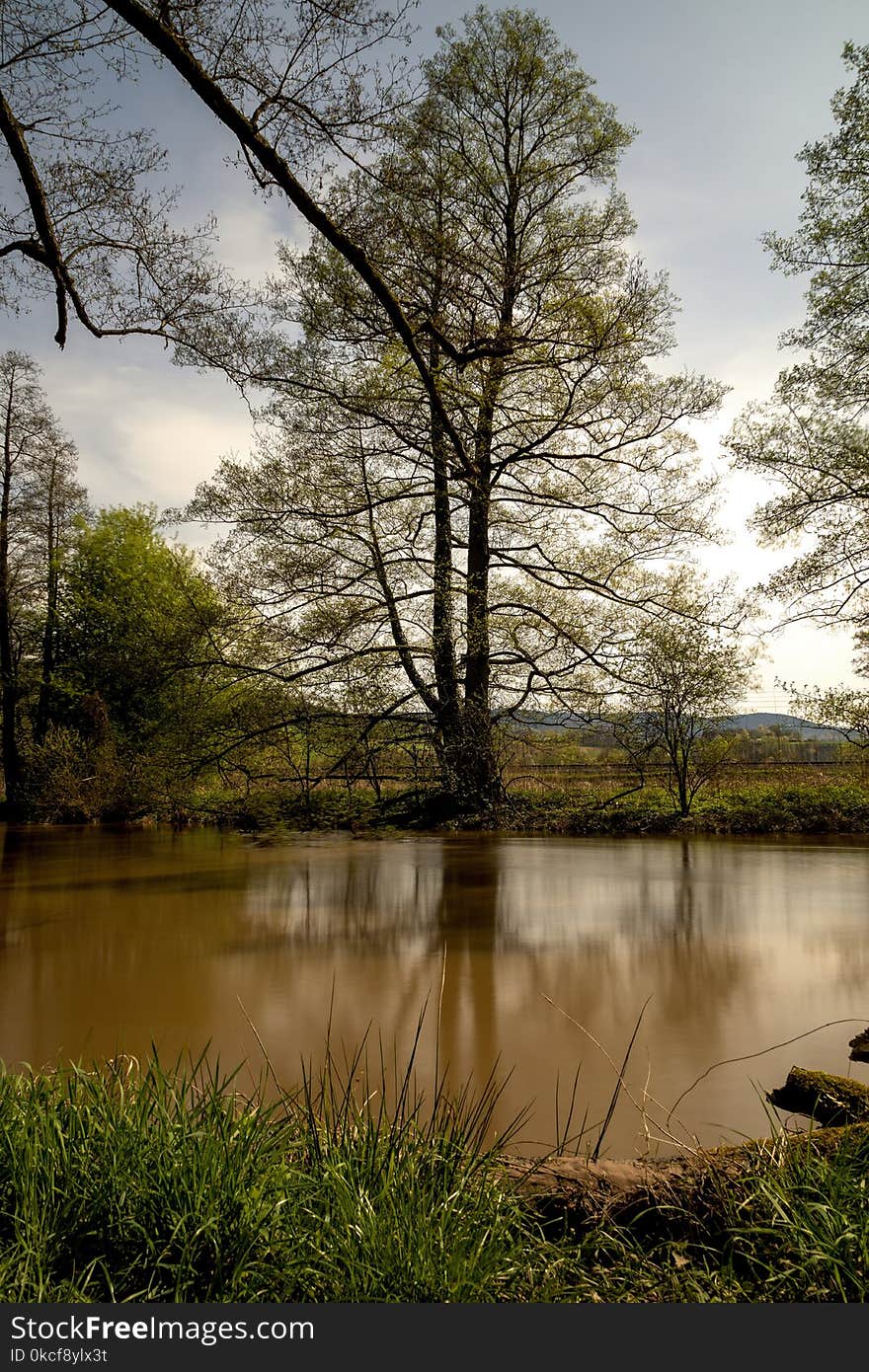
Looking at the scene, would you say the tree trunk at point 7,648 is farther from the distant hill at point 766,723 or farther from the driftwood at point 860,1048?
the driftwood at point 860,1048

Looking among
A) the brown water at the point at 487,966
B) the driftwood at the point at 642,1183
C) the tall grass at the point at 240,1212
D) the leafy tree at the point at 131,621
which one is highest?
the leafy tree at the point at 131,621

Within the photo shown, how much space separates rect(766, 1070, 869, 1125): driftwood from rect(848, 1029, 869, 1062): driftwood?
1.10 meters

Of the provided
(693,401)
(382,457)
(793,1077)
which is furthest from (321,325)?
(793,1077)

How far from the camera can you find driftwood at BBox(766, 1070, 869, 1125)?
9.66ft

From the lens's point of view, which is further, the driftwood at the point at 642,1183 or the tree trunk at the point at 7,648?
the tree trunk at the point at 7,648

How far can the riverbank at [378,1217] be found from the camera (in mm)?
1804

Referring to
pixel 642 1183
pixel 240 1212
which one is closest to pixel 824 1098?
pixel 642 1183

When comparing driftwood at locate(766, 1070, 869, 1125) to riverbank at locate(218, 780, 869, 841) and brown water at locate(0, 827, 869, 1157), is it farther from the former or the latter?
Result: riverbank at locate(218, 780, 869, 841)

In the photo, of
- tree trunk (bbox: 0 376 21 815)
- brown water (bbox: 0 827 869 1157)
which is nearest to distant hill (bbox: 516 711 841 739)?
brown water (bbox: 0 827 869 1157)

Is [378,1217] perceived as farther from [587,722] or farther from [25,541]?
[25,541]

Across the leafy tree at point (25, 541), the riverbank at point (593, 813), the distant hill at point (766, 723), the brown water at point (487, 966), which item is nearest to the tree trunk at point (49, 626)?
the leafy tree at point (25, 541)

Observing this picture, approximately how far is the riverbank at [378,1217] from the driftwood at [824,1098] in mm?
558

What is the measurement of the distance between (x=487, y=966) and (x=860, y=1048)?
8.70ft

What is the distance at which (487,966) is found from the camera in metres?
6.06
